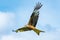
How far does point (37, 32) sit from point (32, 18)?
4.02ft

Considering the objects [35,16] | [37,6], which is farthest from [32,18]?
[37,6]

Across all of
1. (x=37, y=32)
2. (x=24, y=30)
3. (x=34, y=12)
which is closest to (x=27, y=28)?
(x=24, y=30)

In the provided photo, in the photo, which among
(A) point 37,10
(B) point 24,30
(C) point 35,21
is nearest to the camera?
(B) point 24,30

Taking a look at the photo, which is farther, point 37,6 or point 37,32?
point 37,6

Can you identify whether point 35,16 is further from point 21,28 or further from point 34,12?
point 21,28

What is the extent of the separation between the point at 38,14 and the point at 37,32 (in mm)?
1314

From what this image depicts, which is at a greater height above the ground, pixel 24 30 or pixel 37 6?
pixel 37 6

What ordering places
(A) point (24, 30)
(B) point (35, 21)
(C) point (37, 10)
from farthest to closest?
(C) point (37, 10), (B) point (35, 21), (A) point (24, 30)

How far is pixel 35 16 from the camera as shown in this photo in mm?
7070

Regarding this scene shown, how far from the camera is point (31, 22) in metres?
6.93

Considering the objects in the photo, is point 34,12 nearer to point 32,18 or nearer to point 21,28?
point 32,18

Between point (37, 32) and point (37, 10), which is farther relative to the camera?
point (37, 10)

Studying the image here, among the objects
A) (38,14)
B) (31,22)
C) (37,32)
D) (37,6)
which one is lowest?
(37,32)

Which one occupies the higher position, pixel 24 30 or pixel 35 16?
pixel 35 16
